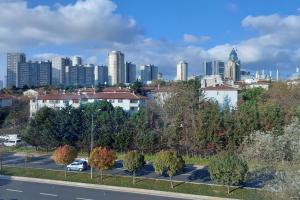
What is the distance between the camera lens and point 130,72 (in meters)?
152

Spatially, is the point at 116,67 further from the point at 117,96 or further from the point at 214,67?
the point at 117,96

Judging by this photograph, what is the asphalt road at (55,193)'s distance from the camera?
2706 centimetres

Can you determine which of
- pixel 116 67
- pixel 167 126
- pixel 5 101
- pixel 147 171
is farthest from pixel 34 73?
pixel 147 171

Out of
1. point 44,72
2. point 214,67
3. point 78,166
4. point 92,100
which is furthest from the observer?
point 214,67

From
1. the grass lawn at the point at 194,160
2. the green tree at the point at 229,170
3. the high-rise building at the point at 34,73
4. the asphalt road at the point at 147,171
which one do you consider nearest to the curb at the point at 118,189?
the green tree at the point at 229,170

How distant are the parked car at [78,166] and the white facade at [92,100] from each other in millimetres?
26503

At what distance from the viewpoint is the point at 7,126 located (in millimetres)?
62250

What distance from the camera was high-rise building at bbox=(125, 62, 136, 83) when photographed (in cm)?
14900

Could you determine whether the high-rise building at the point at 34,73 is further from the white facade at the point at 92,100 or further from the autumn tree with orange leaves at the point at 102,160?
the autumn tree with orange leaves at the point at 102,160

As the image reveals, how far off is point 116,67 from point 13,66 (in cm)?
3080

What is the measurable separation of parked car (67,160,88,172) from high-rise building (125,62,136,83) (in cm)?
11202

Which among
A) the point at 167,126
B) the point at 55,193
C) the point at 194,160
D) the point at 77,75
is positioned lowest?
the point at 55,193

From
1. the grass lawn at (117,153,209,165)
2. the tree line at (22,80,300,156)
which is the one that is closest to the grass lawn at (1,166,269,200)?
the grass lawn at (117,153,209,165)

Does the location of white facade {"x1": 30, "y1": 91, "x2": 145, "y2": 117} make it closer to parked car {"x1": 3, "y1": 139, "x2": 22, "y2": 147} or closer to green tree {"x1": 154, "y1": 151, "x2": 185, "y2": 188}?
parked car {"x1": 3, "y1": 139, "x2": 22, "y2": 147}
